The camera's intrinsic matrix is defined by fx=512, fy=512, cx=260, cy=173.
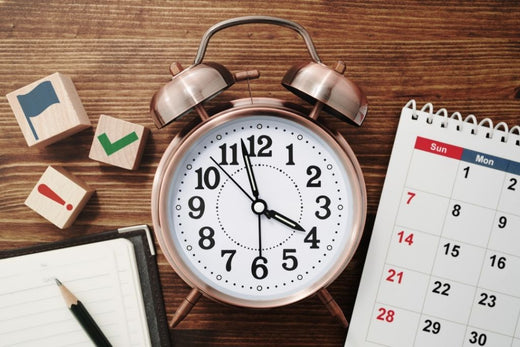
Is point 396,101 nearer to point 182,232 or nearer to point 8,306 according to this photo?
point 182,232

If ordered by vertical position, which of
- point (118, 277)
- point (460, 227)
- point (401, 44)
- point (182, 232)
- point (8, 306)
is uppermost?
point (401, 44)

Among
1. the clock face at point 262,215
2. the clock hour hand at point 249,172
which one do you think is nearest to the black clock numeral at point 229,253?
the clock face at point 262,215

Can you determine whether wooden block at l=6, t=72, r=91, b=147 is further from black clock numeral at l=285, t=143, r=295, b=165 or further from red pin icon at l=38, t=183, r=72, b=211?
black clock numeral at l=285, t=143, r=295, b=165

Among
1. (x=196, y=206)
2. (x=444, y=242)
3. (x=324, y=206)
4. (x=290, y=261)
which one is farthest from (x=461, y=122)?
(x=196, y=206)

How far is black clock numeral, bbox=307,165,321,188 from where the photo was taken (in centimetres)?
95

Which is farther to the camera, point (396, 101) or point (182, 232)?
point (396, 101)

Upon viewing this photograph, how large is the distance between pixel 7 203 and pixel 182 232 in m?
0.41

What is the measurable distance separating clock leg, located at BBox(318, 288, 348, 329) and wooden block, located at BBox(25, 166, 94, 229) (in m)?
0.50

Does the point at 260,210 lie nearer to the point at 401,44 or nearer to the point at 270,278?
the point at 270,278

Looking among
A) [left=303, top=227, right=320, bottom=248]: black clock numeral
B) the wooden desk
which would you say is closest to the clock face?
[left=303, top=227, right=320, bottom=248]: black clock numeral

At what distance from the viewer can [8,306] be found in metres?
1.02

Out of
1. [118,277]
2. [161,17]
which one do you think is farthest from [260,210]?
[161,17]

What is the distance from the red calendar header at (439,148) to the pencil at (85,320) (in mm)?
736

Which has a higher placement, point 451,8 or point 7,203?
point 451,8
